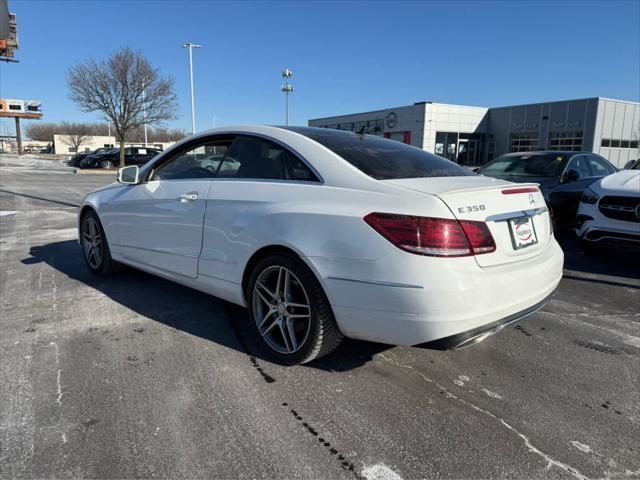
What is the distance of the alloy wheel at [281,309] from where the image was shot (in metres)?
2.91

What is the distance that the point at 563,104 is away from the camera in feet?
122

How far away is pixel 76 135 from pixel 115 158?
77.8 m

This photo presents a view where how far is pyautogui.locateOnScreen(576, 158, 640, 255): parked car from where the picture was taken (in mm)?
5289

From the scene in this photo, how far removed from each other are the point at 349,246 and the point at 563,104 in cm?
4110

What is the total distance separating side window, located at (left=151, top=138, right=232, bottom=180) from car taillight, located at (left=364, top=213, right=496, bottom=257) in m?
1.65

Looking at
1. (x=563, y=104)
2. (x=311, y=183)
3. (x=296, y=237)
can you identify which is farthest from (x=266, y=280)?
(x=563, y=104)

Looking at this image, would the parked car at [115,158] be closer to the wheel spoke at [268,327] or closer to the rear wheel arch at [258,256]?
the rear wheel arch at [258,256]

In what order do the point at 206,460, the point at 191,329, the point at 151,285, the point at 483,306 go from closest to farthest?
the point at 206,460
the point at 483,306
the point at 191,329
the point at 151,285

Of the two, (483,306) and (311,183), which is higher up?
(311,183)

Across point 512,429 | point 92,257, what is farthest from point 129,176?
point 512,429

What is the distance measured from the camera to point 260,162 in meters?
3.29

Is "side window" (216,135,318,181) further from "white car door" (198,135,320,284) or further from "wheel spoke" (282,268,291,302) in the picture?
"wheel spoke" (282,268,291,302)

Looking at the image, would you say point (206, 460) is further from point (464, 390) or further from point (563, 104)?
point (563, 104)

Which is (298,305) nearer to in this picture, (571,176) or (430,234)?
(430,234)
